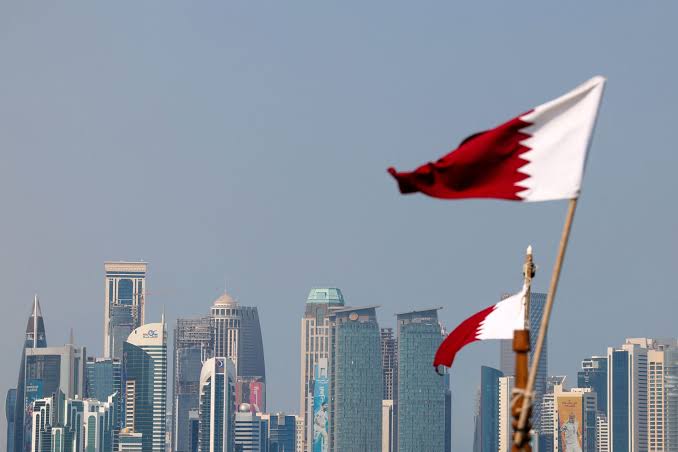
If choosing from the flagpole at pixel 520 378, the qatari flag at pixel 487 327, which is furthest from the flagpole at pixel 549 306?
the qatari flag at pixel 487 327

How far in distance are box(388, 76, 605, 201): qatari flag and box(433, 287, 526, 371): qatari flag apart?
298 inches

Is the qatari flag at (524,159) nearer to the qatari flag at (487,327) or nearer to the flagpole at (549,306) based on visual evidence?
the flagpole at (549,306)

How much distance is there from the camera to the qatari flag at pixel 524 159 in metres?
15.5

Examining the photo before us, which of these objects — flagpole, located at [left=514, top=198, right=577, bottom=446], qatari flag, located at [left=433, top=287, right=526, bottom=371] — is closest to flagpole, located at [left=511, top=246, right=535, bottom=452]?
flagpole, located at [left=514, top=198, right=577, bottom=446]

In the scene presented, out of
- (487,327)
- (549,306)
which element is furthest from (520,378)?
(487,327)

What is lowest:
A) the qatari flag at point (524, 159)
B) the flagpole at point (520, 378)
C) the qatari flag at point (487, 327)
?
the flagpole at point (520, 378)

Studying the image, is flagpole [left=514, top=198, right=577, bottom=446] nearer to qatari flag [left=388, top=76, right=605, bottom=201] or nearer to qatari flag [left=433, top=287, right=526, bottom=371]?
qatari flag [left=388, top=76, right=605, bottom=201]

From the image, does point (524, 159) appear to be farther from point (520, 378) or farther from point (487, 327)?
point (487, 327)

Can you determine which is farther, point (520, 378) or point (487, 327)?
point (487, 327)

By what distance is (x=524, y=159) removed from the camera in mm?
15875

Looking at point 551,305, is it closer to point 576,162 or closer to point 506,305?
point 576,162

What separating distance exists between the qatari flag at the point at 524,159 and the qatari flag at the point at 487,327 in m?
7.57

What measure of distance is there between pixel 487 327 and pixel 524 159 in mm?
9534

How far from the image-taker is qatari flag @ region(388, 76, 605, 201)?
1554 cm
